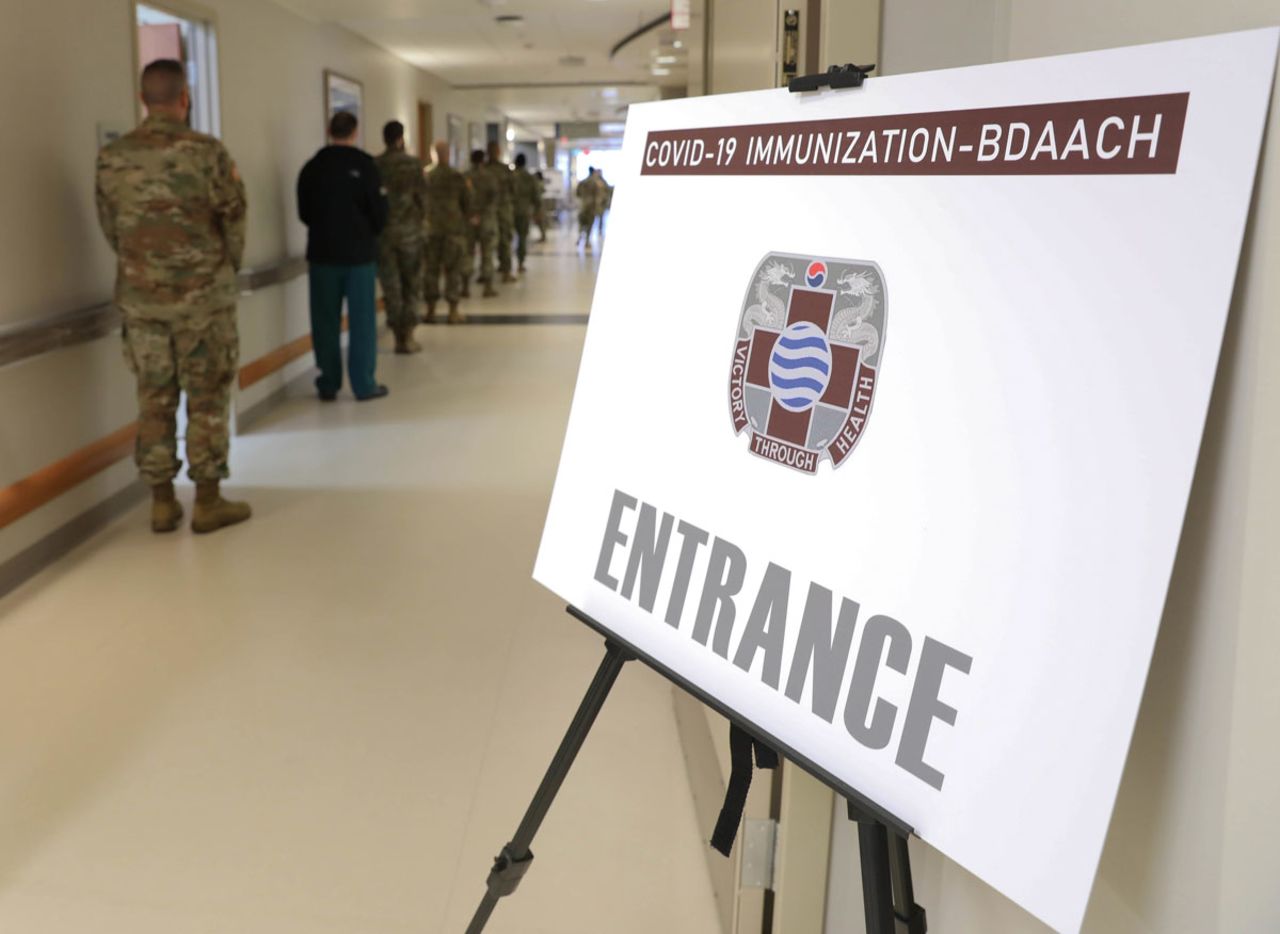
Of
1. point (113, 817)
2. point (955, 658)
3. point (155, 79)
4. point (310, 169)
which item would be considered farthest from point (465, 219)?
point (955, 658)

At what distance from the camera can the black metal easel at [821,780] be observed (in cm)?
115

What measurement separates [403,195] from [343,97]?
5.30 ft

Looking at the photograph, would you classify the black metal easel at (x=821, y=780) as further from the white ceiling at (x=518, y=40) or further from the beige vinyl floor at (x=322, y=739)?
the white ceiling at (x=518, y=40)

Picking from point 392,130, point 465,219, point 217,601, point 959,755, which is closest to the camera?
point 959,755

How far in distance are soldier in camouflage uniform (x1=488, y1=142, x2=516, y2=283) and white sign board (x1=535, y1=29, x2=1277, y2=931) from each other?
1157 cm

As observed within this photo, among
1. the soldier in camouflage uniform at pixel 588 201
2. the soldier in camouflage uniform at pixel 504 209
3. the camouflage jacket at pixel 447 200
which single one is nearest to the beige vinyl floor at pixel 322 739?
the camouflage jacket at pixel 447 200

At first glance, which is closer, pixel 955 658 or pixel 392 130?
pixel 955 658

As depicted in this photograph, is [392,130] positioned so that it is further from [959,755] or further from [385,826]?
[959,755]

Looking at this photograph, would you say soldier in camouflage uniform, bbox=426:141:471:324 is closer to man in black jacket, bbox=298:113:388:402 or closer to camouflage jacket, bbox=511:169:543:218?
man in black jacket, bbox=298:113:388:402

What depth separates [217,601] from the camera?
12.4 ft

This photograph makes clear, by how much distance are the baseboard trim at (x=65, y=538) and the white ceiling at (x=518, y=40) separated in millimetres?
4150

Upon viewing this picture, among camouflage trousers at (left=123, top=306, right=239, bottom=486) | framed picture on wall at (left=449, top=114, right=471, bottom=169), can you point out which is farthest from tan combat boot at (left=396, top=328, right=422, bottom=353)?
framed picture on wall at (left=449, top=114, right=471, bottom=169)

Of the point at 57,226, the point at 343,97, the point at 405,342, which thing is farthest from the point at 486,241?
the point at 57,226

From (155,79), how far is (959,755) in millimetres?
4049
